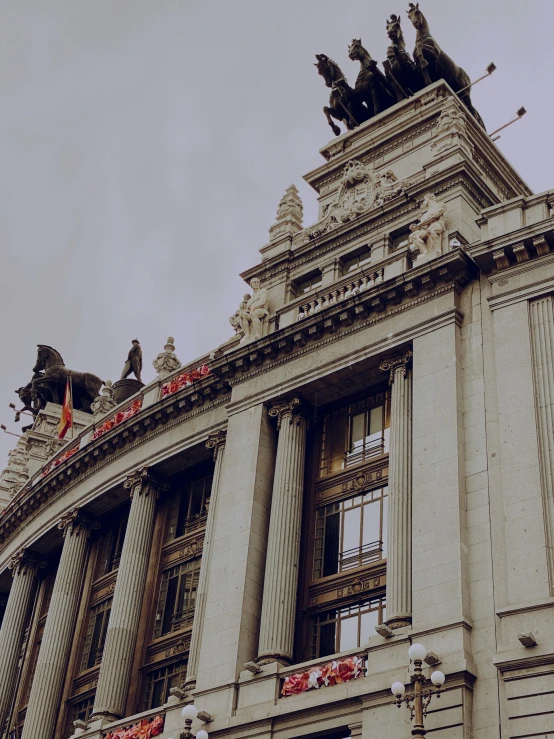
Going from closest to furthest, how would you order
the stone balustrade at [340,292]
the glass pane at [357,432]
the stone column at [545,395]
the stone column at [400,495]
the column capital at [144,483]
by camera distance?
the stone column at [545,395] → the stone column at [400,495] → the glass pane at [357,432] → the stone balustrade at [340,292] → the column capital at [144,483]

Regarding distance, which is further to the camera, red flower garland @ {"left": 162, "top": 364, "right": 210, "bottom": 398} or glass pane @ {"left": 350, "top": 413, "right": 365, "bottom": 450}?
red flower garland @ {"left": 162, "top": 364, "right": 210, "bottom": 398}

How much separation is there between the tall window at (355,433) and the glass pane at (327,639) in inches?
230

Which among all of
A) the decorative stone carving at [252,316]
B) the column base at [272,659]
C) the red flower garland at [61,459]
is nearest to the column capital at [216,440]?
the decorative stone carving at [252,316]

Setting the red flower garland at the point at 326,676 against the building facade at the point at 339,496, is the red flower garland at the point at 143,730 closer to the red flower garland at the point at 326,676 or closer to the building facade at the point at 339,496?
the building facade at the point at 339,496

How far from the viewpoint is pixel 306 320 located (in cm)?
4022

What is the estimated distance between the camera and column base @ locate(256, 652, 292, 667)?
3416 cm

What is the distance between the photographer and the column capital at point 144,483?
45.8 meters

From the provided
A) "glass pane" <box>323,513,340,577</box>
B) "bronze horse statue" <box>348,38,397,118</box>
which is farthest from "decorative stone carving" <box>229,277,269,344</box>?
"bronze horse statue" <box>348,38,397,118</box>

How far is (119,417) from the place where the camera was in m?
49.3

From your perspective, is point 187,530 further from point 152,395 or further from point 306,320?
point 306,320

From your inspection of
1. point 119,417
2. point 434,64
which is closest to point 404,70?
point 434,64

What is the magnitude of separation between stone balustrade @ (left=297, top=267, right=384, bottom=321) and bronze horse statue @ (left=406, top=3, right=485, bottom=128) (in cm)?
1583

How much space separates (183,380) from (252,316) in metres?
4.81

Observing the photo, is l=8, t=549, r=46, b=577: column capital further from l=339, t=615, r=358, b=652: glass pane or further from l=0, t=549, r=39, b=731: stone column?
l=339, t=615, r=358, b=652: glass pane
